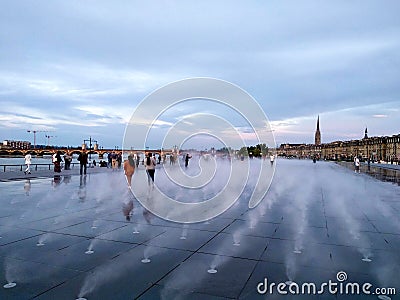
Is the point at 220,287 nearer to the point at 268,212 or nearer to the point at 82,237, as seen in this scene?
the point at 82,237

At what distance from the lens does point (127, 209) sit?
9.67 m

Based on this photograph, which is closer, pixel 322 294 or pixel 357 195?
pixel 322 294

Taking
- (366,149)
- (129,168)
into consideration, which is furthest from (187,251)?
(366,149)

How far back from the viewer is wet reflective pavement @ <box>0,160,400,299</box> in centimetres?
423

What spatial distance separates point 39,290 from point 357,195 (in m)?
12.5

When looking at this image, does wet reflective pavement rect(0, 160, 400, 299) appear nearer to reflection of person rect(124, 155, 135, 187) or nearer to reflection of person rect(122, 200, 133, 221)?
reflection of person rect(122, 200, 133, 221)

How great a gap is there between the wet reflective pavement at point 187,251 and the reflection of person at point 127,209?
0.19 feet

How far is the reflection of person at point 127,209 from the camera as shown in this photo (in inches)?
340

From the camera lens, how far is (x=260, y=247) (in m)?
5.98

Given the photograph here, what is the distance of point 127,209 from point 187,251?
4.39 meters

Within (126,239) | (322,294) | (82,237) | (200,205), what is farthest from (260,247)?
(200,205)

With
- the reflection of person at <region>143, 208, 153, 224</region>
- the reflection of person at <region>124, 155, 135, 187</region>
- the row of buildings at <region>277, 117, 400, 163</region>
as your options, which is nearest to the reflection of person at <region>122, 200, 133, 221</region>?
the reflection of person at <region>143, 208, 153, 224</region>

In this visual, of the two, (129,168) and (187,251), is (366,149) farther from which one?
(187,251)

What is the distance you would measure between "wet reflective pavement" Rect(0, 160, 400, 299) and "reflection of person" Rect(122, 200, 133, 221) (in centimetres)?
6
